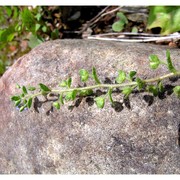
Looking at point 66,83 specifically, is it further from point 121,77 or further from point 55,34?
point 55,34

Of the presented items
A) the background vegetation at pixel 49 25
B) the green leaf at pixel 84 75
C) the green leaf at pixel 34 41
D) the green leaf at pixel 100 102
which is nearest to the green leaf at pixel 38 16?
the background vegetation at pixel 49 25

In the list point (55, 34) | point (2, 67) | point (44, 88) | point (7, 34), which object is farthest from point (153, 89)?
point (2, 67)

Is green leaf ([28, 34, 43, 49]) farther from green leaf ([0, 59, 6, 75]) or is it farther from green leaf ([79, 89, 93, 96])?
green leaf ([79, 89, 93, 96])

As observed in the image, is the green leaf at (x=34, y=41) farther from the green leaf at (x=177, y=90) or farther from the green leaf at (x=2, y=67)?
the green leaf at (x=177, y=90)

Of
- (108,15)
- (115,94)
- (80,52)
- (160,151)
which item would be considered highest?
(108,15)

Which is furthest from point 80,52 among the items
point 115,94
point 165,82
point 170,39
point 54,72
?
point 170,39

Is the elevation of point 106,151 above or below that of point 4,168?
above

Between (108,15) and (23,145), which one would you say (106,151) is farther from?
(108,15)
